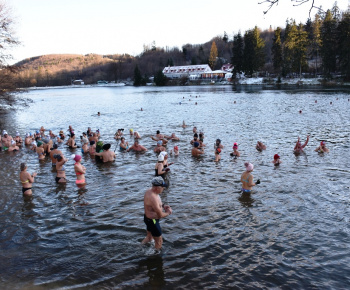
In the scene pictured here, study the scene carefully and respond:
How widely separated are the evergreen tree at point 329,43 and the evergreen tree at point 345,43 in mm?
1863

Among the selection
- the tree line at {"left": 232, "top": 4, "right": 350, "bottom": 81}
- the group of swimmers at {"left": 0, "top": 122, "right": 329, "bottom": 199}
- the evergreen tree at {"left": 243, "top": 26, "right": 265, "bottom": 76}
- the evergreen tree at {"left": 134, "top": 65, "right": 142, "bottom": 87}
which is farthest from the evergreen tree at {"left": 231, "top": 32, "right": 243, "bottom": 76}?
the group of swimmers at {"left": 0, "top": 122, "right": 329, "bottom": 199}

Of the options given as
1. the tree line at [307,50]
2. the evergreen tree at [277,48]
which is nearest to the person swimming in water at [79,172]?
the tree line at [307,50]

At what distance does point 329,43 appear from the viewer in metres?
66.8

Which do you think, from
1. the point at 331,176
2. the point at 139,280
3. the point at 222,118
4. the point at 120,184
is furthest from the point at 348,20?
the point at 139,280

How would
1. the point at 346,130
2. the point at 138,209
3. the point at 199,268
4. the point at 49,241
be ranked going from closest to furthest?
the point at 199,268, the point at 49,241, the point at 138,209, the point at 346,130

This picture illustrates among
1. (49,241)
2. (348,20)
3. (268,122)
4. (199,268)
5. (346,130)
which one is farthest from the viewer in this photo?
(348,20)

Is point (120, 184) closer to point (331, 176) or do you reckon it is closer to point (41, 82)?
point (331, 176)

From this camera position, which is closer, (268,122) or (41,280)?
(41,280)

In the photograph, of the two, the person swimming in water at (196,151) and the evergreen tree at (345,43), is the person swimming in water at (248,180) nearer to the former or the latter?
the person swimming in water at (196,151)

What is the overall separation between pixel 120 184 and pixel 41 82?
8412 inches

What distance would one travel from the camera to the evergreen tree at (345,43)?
60906 millimetres

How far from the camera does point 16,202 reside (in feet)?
33.0

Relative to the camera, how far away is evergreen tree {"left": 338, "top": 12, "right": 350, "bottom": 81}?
60.9m

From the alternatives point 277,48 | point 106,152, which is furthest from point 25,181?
point 277,48
